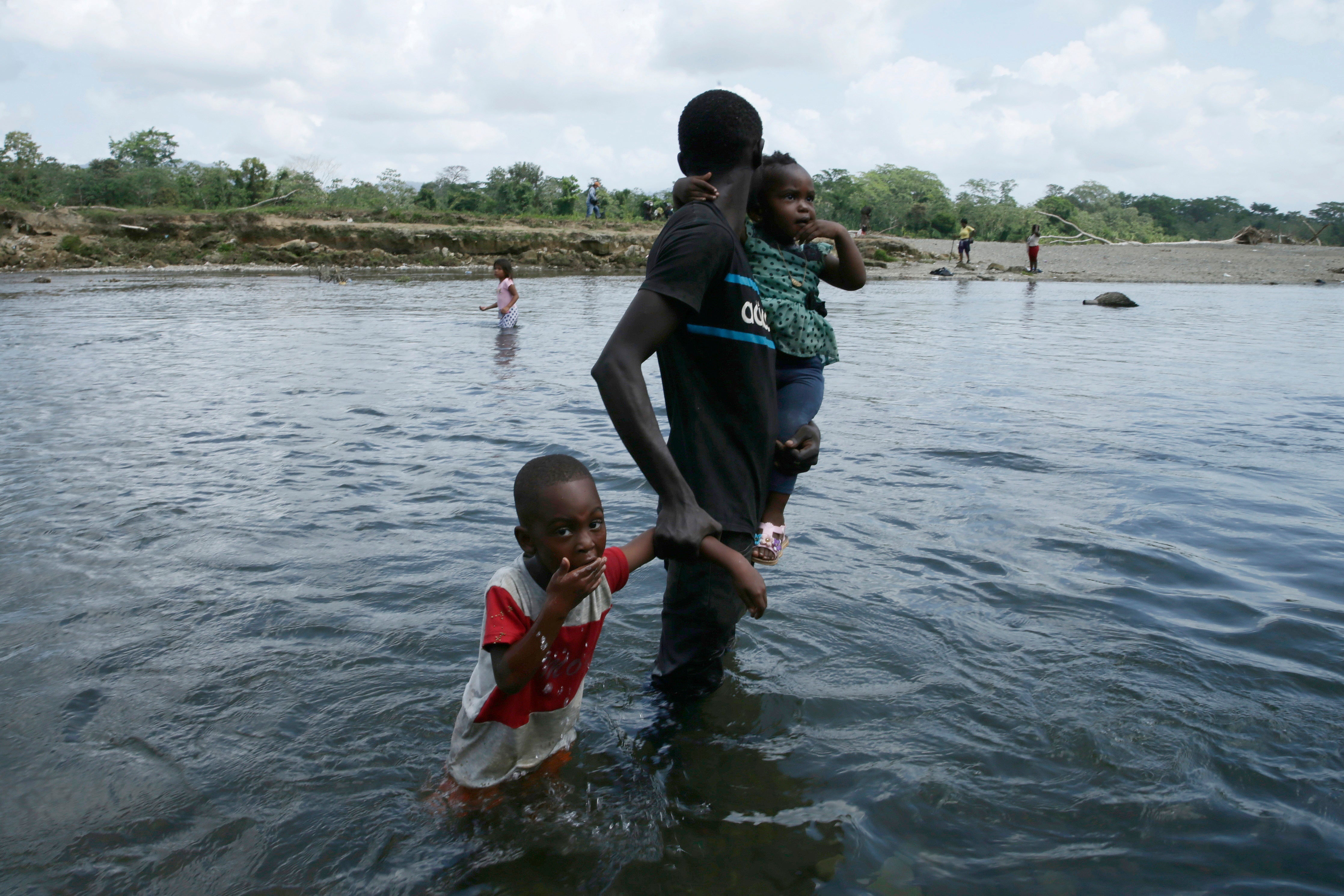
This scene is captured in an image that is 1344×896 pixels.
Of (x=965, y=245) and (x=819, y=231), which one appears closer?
(x=819, y=231)

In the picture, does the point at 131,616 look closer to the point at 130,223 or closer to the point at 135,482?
the point at 135,482

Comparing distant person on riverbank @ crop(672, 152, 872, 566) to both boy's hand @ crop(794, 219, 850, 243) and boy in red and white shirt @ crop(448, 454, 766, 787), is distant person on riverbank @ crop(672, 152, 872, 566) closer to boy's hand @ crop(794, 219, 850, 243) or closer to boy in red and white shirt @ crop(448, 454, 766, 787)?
boy's hand @ crop(794, 219, 850, 243)

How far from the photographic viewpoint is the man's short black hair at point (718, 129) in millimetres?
2457

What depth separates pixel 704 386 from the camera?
2.50 meters

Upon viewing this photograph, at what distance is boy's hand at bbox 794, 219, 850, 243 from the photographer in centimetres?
277

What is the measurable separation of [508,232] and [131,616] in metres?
34.3

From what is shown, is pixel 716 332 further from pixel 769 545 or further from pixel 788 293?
pixel 769 545

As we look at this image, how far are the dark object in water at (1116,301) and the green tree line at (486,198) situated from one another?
6.07 metres

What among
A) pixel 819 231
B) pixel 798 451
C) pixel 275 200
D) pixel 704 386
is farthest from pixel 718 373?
pixel 275 200

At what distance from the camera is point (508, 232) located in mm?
36438

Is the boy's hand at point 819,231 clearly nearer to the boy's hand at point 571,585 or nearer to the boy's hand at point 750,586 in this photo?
the boy's hand at point 750,586

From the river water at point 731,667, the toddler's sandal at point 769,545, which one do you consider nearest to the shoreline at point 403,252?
the river water at point 731,667

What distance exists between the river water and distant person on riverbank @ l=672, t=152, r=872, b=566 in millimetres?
824

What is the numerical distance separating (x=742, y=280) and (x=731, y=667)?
1652 millimetres
